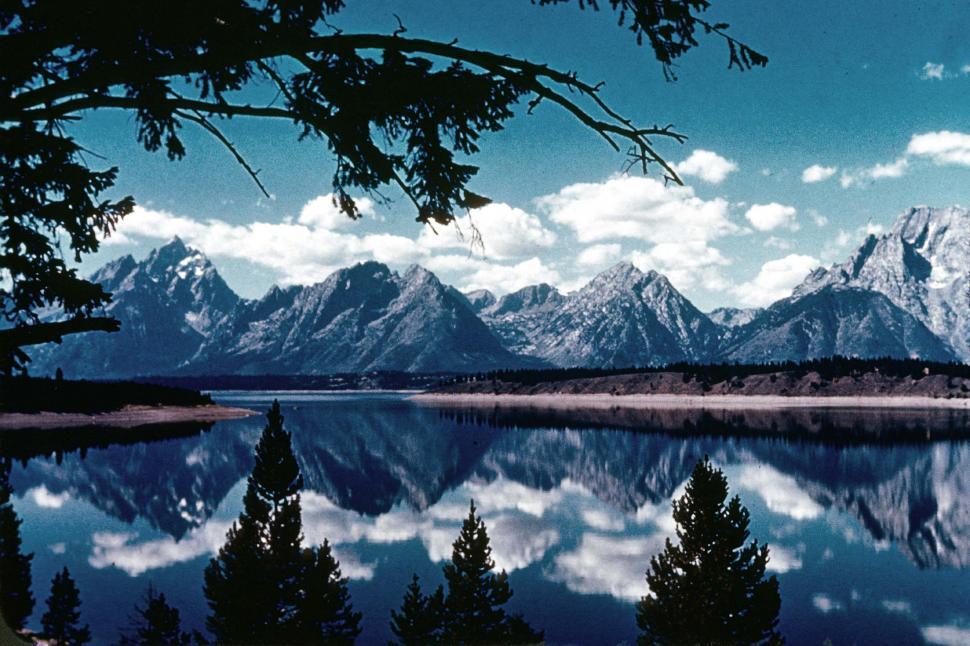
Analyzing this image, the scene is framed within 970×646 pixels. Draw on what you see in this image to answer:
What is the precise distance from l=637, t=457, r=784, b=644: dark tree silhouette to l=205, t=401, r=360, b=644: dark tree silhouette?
1525 centimetres

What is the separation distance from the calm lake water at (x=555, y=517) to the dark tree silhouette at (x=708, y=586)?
36.0 feet

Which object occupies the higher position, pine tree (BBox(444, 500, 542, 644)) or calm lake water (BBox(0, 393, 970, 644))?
pine tree (BBox(444, 500, 542, 644))

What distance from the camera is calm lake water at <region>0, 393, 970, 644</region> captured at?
44062 millimetres

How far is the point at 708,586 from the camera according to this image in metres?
26.2

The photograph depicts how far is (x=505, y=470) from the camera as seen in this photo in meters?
117

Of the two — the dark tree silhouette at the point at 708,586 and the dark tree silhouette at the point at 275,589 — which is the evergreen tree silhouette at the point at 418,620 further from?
the dark tree silhouette at the point at 708,586

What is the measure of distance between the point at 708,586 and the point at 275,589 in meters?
21.7

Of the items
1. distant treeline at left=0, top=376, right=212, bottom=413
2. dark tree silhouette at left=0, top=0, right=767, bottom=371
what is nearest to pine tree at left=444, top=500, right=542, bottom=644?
dark tree silhouette at left=0, top=0, right=767, bottom=371

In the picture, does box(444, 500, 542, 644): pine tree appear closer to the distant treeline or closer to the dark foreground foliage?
the dark foreground foliage

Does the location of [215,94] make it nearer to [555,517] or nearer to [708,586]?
[708,586]

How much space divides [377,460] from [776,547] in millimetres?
88293

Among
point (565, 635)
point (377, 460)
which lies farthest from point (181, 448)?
point (565, 635)

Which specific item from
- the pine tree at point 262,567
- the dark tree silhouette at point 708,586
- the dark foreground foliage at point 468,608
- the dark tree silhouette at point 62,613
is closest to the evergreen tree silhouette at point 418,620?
the dark foreground foliage at point 468,608

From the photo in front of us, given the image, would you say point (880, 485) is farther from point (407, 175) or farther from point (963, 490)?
point (407, 175)
